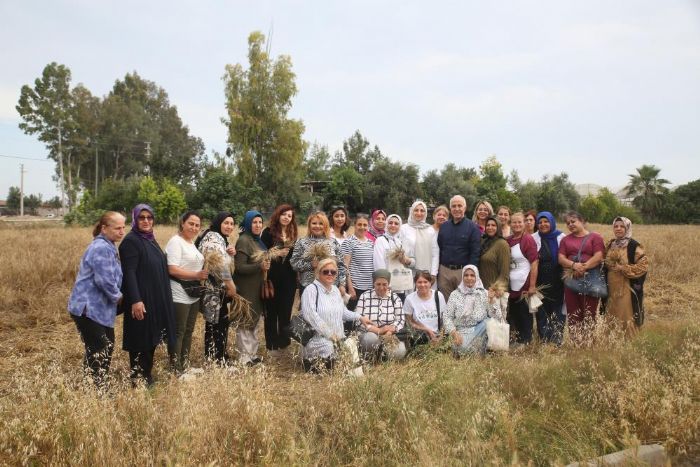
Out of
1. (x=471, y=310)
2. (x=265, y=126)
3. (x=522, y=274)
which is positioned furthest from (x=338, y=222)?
(x=265, y=126)

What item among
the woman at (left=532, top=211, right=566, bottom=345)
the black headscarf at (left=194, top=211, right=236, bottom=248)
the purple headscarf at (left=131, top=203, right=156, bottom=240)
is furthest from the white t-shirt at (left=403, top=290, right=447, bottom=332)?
the purple headscarf at (left=131, top=203, right=156, bottom=240)

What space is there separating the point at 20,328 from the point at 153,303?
11.4 feet

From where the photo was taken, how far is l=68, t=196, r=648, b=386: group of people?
4371mm

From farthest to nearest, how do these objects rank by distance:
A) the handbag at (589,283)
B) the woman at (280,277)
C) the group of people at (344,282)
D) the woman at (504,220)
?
1. the woman at (504,220)
2. the handbag at (589,283)
3. the woman at (280,277)
4. the group of people at (344,282)

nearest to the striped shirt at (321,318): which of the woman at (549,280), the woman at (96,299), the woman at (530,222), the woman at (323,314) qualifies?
the woman at (323,314)

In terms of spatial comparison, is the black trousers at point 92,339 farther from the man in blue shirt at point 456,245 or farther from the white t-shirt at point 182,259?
the man in blue shirt at point 456,245

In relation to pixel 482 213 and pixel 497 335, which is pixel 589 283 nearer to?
pixel 497 335

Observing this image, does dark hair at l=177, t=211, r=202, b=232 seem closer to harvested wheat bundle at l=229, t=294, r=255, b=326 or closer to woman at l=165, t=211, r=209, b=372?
woman at l=165, t=211, r=209, b=372

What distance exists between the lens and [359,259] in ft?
19.8

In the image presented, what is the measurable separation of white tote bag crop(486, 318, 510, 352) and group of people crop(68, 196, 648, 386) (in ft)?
0.46

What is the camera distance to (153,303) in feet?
14.5

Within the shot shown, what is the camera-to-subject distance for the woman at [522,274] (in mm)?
6188

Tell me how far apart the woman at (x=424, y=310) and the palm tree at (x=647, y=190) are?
5182 centimetres

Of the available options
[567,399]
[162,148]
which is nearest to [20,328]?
[567,399]
